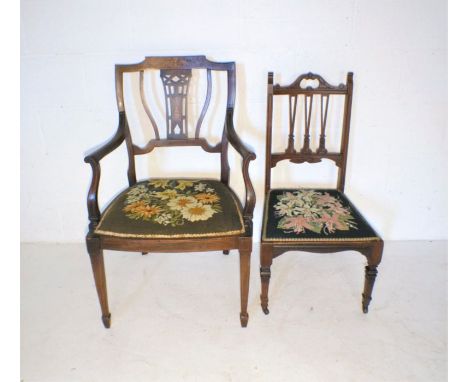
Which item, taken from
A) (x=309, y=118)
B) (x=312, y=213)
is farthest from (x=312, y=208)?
(x=309, y=118)

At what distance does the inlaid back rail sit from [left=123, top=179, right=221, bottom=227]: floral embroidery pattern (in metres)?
0.37

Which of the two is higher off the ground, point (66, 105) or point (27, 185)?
point (66, 105)

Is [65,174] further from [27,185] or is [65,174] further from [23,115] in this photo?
[23,115]

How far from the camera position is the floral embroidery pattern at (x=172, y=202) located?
1.43 m

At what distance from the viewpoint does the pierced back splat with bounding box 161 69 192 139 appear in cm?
166

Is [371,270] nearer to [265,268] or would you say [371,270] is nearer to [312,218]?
[312,218]

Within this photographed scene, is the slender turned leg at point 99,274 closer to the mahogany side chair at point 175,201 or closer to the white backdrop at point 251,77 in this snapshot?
the mahogany side chair at point 175,201

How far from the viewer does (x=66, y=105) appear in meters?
1.84

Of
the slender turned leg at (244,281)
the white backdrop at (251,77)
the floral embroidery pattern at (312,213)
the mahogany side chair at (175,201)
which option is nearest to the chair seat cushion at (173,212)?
the mahogany side chair at (175,201)

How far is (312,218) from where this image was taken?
1509 millimetres

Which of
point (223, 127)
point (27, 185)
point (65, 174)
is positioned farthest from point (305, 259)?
point (27, 185)

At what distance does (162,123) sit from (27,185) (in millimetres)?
884

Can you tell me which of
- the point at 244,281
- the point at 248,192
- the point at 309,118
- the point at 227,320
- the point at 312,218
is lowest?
the point at 227,320

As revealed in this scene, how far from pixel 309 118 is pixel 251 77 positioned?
0.36m
